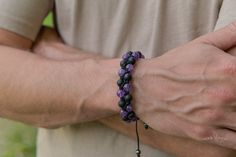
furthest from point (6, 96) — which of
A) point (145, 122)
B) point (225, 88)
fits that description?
point (225, 88)

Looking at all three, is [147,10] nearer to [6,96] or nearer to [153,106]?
[153,106]

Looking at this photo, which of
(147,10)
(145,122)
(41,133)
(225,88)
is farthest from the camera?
(41,133)

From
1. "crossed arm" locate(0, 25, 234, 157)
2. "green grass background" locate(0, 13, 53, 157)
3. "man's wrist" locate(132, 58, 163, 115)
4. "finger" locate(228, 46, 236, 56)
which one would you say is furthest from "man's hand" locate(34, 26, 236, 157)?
"green grass background" locate(0, 13, 53, 157)

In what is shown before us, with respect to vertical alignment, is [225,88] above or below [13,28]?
below

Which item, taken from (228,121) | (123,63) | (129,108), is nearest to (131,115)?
(129,108)

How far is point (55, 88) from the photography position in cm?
141

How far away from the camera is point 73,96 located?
1.40 m

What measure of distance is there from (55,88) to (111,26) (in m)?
0.23

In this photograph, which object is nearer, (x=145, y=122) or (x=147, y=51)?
(x=145, y=122)

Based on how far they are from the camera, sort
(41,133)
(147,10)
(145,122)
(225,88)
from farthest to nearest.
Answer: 1. (41,133)
2. (147,10)
3. (145,122)
4. (225,88)

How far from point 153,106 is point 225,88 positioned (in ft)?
0.58

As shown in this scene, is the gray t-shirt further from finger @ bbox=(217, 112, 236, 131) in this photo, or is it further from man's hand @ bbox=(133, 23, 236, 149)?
finger @ bbox=(217, 112, 236, 131)

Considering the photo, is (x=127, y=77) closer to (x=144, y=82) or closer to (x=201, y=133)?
(x=144, y=82)

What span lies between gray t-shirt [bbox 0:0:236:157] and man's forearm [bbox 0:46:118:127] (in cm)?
10
